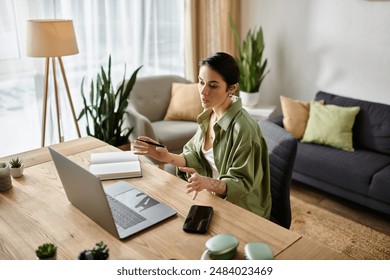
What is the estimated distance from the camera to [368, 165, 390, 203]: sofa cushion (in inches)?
98.8

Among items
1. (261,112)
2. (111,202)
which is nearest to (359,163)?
(261,112)

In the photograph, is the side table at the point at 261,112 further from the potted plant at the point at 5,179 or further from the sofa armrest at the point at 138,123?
the potted plant at the point at 5,179

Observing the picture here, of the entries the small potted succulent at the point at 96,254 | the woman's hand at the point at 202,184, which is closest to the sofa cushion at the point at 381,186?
the woman's hand at the point at 202,184

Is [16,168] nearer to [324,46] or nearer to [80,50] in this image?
[80,50]

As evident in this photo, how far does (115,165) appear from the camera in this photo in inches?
66.7

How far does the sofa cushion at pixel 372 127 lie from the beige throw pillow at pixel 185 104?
1.24 meters

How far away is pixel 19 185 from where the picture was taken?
5.15 feet

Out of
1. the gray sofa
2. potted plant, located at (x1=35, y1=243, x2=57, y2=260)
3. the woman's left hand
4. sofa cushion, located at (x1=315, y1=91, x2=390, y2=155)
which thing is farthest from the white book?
sofa cushion, located at (x1=315, y1=91, x2=390, y2=155)

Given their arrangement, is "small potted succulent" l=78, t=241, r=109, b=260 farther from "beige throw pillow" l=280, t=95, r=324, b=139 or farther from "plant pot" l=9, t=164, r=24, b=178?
"beige throw pillow" l=280, t=95, r=324, b=139

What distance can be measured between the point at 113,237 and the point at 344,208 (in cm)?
208

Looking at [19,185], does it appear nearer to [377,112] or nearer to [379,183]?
[379,183]

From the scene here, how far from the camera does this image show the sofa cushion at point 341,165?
2.64 m

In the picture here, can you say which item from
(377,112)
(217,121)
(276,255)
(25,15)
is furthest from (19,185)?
(377,112)
